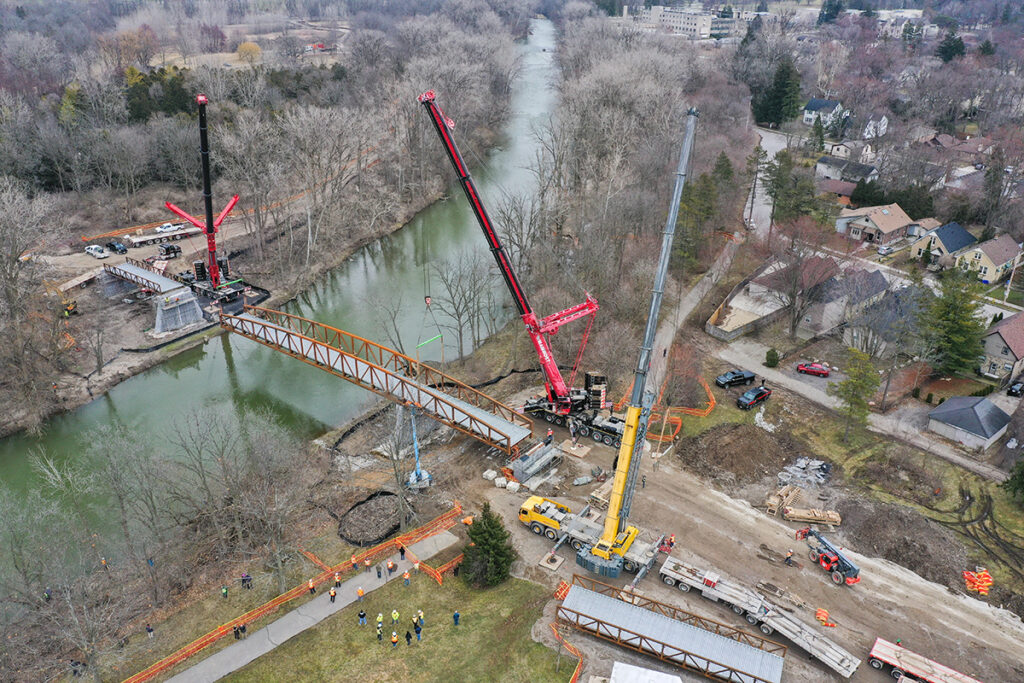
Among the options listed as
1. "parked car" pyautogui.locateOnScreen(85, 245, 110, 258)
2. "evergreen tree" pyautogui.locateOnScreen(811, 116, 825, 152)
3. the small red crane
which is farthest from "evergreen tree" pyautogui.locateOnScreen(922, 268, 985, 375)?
"parked car" pyautogui.locateOnScreen(85, 245, 110, 258)

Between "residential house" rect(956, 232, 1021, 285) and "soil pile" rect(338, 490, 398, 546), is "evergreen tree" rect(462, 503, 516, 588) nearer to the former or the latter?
"soil pile" rect(338, 490, 398, 546)

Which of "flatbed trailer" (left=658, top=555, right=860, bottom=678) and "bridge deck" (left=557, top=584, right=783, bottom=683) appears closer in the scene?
"bridge deck" (left=557, top=584, right=783, bottom=683)

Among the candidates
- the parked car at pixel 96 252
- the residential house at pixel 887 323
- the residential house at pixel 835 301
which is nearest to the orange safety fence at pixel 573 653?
the residential house at pixel 887 323

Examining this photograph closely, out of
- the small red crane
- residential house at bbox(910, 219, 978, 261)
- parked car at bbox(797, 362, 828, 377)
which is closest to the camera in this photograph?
parked car at bbox(797, 362, 828, 377)

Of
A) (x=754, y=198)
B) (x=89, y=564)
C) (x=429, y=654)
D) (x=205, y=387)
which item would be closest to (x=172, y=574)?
(x=89, y=564)

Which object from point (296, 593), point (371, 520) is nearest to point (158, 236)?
point (371, 520)

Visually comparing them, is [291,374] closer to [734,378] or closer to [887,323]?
[734,378]

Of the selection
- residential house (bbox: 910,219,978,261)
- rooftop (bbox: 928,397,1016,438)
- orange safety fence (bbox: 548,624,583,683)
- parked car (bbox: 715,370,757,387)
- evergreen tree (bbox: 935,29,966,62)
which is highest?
evergreen tree (bbox: 935,29,966,62)
